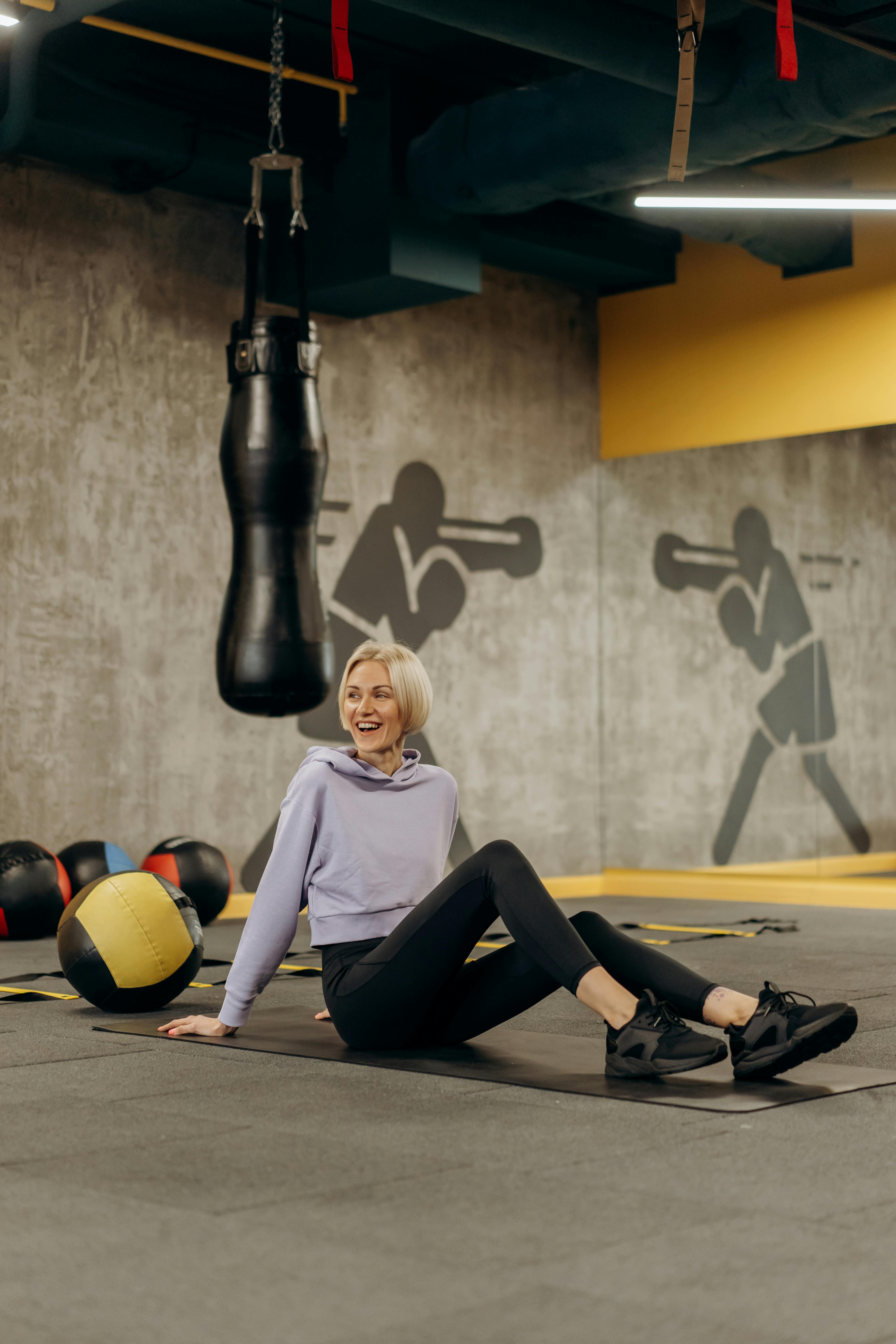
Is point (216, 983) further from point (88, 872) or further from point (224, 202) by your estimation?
point (224, 202)

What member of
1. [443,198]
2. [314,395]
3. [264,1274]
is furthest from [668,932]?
[264,1274]

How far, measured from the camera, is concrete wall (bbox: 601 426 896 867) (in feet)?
28.3

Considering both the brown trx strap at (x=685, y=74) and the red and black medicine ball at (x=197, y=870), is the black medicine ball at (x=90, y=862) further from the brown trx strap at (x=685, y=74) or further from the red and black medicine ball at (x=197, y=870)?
the brown trx strap at (x=685, y=74)

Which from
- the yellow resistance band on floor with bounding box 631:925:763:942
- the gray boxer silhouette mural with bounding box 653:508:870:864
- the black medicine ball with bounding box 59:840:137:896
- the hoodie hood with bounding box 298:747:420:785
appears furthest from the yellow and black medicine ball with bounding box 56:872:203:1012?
the gray boxer silhouette mural with bounding box 653:508:870:864

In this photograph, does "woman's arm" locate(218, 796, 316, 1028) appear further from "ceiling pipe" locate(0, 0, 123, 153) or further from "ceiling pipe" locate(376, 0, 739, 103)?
"ceiling pipe" locate(0, 0, 123, 153)

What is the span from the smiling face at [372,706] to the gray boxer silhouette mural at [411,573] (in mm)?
4257

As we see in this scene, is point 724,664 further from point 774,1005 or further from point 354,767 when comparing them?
point 774,1005

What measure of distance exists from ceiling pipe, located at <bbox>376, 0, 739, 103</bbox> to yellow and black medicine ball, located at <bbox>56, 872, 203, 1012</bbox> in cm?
275

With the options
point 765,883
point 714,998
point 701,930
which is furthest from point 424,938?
point 765,883

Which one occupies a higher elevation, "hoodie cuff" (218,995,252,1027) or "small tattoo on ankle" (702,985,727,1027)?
"small tattoo on ankle" (702,985,727,1027)

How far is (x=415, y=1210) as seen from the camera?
7.40 ft

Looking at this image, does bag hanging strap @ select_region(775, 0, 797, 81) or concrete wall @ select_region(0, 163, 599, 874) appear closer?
bag hanging strap @ select_region(775, 0, 797, 81)

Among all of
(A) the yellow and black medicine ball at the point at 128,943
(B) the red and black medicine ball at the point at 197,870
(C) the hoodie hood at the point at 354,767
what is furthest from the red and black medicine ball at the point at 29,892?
(C) the hoodie hood at the point at 354,767

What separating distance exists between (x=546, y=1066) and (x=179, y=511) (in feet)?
14.8
